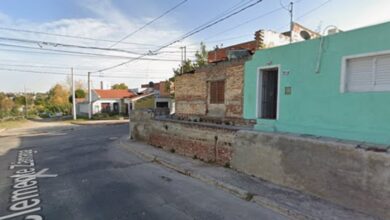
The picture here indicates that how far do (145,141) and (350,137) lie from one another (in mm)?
10121

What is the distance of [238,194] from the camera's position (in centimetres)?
573

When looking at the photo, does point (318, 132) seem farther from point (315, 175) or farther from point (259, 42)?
point (259, 42)

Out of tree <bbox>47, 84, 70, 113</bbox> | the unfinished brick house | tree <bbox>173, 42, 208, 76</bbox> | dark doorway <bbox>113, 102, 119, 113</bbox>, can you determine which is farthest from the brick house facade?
tree <bbox>47, 84, 70, 113</bbox>

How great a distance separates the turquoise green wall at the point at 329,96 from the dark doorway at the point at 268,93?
455 mm

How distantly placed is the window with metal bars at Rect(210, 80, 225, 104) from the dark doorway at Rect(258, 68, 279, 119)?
6.33 feet

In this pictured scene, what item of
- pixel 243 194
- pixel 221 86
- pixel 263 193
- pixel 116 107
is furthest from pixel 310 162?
pixel 116 107

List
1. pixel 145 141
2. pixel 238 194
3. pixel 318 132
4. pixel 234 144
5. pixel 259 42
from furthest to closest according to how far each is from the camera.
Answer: pixel 145 141 < pixel 259 42 < pixel 234 144 < pixel 318 132 < pixel 238 194

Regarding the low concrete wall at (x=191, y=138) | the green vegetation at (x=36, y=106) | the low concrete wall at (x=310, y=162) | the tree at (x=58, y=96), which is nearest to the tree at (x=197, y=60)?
the low concrete wall at (x=191, y=138)

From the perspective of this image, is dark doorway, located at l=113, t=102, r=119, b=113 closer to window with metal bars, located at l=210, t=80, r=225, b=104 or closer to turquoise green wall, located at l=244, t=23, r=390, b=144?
window with metal bars, located at l=210, t=80, r=225, b=104

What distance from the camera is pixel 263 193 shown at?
5.57 meters

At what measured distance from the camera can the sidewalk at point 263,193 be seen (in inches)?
180

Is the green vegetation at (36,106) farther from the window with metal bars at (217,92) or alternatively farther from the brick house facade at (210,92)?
the window with metal bars at (217,92)

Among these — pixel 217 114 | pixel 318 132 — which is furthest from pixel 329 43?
pixel 217 114

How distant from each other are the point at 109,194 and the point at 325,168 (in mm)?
5076
